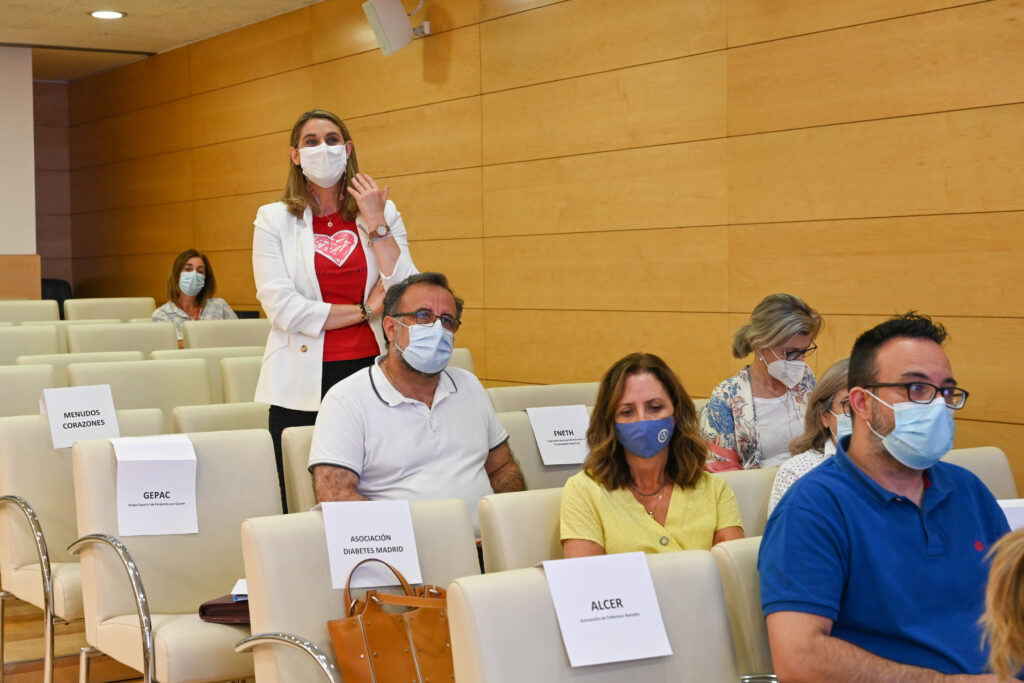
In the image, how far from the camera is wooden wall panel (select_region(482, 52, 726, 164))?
582 cm

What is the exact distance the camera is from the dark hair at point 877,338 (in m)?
2.28

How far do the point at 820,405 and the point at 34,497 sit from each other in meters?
2.46

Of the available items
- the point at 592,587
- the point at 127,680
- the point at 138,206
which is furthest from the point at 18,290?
the point at 592,587

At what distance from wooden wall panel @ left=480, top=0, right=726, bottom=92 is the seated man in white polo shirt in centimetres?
304

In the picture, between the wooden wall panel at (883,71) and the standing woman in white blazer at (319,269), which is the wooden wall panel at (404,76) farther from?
the standing woman in white blazer at (319,269)

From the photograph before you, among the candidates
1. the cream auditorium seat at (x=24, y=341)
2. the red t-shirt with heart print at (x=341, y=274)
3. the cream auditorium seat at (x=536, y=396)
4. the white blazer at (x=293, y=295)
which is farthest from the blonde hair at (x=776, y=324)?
the cream auditorium seat at (x=24, y=341)

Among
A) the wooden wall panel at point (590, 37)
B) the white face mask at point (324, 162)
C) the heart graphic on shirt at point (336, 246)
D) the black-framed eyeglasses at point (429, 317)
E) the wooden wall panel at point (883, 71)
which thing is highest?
the wooden wall panel at point (590, 37)

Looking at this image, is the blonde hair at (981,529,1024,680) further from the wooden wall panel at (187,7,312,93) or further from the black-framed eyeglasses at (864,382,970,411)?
the wooden wall panel at (187,7,312,93)

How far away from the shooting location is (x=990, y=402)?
4.63 meters

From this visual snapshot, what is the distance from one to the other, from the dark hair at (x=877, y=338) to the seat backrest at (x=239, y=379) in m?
3.04

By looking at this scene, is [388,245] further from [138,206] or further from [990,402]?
[138,206]

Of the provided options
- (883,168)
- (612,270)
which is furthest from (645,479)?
(612,270)

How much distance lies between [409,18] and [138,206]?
200 inches

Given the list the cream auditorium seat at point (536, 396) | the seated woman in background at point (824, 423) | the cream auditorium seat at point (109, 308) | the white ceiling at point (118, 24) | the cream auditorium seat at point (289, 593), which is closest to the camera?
the cream auditorium seat at point (289, 593)
